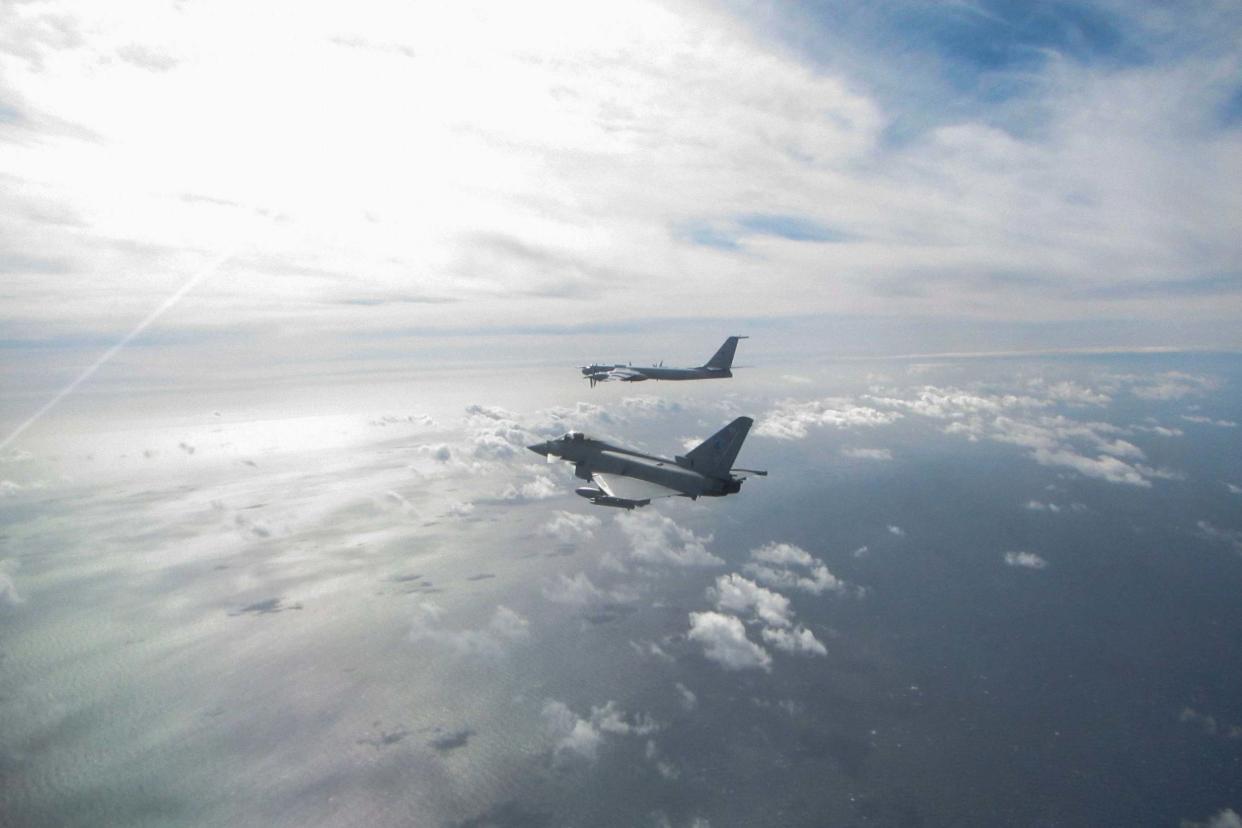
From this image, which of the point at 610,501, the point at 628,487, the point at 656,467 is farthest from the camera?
the point at 656,467

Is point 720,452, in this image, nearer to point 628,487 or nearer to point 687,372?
point 628,487

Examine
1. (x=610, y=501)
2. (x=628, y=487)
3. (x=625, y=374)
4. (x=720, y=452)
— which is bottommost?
(x=628, y=487)

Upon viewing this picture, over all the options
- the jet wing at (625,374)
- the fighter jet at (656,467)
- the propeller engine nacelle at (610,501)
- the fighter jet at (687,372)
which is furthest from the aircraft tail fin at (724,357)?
the propeller engine nacelle at (610,501)

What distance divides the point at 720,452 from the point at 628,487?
755cm

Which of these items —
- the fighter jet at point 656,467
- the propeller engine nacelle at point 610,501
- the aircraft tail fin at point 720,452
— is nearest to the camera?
the propeller engine nacelle at point 610,501

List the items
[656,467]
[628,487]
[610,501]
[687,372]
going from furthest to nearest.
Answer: [687,372] < [656,467] < [628,487] < [610,501]

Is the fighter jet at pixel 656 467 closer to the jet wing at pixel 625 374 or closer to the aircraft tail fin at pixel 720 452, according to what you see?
the aircraft tail fin at pixel 720 452

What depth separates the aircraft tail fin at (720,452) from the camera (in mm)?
35250

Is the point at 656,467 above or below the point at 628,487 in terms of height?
above

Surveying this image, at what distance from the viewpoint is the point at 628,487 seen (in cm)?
3569

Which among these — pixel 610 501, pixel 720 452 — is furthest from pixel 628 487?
pixel 610 501

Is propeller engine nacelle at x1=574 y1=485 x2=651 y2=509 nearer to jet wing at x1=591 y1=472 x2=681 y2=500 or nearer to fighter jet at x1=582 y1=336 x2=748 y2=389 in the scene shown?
jet wing at x1=591 y1=472 x2=681 y2=500

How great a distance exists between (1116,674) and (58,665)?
390711 mm

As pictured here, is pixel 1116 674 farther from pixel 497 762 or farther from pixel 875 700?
pixel 497 762
